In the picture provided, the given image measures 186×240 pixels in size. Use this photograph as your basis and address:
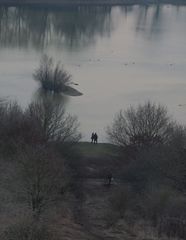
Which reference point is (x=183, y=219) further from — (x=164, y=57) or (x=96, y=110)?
(x=164, y=57)

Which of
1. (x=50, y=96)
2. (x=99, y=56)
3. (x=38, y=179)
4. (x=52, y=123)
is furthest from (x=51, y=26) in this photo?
(x=38, y=179)

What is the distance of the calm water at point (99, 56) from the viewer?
75.1ft

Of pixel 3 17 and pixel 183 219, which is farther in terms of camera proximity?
pixel 3 17

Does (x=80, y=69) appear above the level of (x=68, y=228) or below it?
above

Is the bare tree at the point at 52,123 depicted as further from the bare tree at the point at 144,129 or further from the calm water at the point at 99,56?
the calm water at the point at 99,56

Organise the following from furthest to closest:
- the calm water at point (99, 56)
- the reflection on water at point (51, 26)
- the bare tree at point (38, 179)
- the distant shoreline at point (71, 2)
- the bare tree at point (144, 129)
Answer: the distant shoreline at point (71, 2) → the reflection on water at point (51, 26) → the calm water at point (99, 56) → the bare tree at point (144, 129) → the bare tree at point (38, 179)

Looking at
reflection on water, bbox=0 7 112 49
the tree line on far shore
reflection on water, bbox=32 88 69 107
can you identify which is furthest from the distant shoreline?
the tree line on far shore

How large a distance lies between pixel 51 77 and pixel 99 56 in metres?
8.44

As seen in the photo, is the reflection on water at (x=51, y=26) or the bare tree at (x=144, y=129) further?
the reflection on water at (x=51, y=26)

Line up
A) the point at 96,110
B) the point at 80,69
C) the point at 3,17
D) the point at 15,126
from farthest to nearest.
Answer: the point at 3,17
the point at 80,69
the point at 96,110
the point at 15,126

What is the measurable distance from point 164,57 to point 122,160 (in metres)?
20.5

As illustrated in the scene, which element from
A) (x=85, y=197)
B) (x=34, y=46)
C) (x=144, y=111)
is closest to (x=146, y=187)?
(x=85, y=197)

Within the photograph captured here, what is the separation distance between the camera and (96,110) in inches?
847

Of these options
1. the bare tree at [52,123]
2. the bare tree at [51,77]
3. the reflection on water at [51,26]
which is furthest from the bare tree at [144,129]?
the reflection on water at [51,26]
